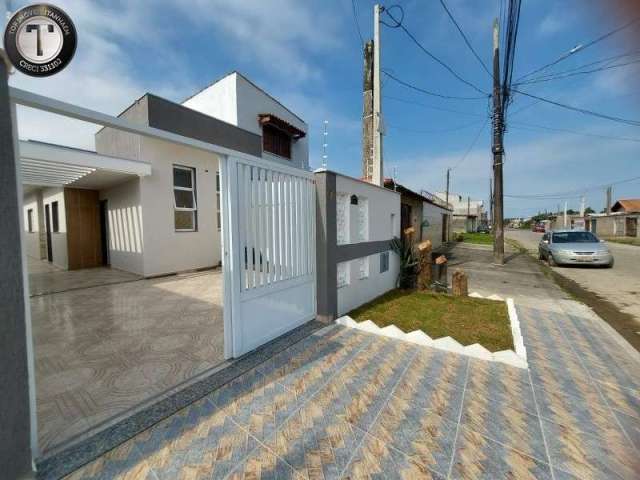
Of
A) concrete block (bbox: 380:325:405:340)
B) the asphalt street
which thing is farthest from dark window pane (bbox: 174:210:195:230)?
the asphalt street

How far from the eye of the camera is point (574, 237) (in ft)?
36.2

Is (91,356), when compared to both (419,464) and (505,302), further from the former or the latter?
(505,302)

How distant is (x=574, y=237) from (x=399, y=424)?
13369 millimetres

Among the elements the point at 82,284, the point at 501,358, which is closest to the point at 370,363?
the point at 501,358

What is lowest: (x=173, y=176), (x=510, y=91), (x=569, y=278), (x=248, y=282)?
(x=569, y=278)

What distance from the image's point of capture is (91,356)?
3129 millimetres

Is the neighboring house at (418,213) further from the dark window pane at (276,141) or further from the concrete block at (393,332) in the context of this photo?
the dark window pane at (276,141)

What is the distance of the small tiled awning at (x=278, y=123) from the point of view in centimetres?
1088

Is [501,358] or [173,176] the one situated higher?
[173,176]

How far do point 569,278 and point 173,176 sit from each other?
13.0 m

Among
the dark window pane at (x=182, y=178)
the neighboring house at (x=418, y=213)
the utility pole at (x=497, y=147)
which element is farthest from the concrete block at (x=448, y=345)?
the utility pole at (x=497, y=147)

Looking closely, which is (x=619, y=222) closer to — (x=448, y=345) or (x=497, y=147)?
(x=497, y=147)

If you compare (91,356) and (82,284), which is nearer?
(91,356)
